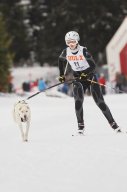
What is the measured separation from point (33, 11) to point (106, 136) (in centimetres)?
5268

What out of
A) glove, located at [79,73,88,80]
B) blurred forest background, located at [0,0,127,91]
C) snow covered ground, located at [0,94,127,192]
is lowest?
snow covered ground, located at [0,94,127,192]

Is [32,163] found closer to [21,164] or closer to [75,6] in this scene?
[21,164]

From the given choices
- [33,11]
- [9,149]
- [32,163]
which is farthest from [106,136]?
[33,11]

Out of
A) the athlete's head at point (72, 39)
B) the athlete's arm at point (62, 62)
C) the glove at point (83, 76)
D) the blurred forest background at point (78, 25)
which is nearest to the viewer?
the athlete's head at point (72, 39)

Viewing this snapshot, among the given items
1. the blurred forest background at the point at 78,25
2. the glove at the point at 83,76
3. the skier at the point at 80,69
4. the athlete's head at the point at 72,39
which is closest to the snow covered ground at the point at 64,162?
the skier at the point at 80,69

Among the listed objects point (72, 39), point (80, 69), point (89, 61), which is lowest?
point (80, 69)

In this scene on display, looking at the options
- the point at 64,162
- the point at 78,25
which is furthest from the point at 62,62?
the point at 78,25

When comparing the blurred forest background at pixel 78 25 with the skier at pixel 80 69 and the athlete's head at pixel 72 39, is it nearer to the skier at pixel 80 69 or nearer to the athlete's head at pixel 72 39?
the skier at pixel 80 69

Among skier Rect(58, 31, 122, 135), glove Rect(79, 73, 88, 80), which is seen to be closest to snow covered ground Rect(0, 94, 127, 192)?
skier Rect(58, 31, 122, 135)

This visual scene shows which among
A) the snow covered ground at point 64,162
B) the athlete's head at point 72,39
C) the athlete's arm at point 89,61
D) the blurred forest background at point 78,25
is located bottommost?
the snow covered ground at point 64,162

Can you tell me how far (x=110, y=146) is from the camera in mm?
8031

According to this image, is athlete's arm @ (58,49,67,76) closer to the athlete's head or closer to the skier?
the skier

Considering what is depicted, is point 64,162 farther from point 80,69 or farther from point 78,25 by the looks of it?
point 78,25

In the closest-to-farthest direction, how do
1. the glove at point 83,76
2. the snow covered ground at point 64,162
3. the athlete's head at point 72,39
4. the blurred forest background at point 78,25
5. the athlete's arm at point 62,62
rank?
the snow covered ground at point 64,162 → the athlete's head at point 72,39 → the glove at point 83,76 → the athlete's arm at point 62,62 → the blurred forest background at point 78,25
